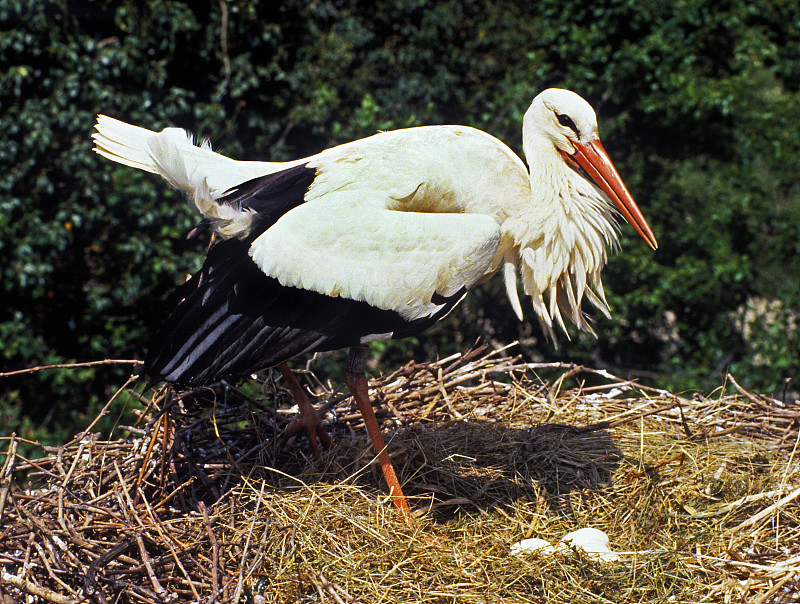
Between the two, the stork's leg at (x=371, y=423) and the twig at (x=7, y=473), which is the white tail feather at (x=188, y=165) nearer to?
the stork's leg at (x=371, y=423)

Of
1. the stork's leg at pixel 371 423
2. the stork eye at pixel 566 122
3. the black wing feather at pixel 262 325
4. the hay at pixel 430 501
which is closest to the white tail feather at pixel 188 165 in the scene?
the black wing feather at pixel 262 325

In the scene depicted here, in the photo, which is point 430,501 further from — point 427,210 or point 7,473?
point 7,473

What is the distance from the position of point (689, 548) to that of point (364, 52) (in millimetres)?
5169

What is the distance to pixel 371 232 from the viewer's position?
2.80 meters

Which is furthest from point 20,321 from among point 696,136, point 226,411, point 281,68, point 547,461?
point 696,136

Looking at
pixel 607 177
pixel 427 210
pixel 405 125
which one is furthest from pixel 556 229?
pixel 405 125

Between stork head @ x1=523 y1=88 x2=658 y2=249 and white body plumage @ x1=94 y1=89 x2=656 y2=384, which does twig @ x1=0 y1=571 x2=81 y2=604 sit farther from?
stork head @ x1=523 y1=88 x2=658 y2=249

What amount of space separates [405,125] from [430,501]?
3.36m

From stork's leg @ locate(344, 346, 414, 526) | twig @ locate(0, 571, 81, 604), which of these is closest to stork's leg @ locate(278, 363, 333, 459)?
stork's leg @ locate(344, 346, 414, 526)

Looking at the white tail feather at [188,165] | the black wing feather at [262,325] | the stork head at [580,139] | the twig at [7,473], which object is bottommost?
the twig at [7,473]

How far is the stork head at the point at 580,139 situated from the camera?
312cm

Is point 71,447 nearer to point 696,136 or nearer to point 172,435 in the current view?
point 172,435

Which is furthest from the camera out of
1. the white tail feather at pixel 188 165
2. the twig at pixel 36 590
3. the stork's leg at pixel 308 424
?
the stork's leg at pixel 308 424

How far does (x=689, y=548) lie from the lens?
9.37 ft
